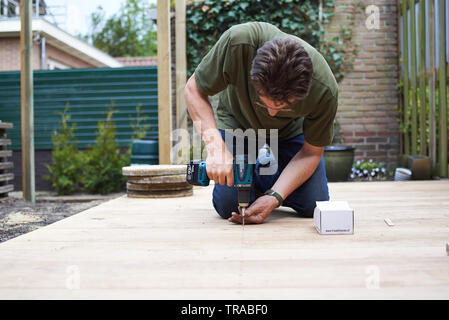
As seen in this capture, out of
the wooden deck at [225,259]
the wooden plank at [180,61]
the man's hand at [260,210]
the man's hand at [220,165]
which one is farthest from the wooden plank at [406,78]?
the man's hand at [220,165]

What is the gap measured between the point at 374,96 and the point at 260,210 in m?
3.83

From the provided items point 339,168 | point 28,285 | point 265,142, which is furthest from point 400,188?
point 28,285

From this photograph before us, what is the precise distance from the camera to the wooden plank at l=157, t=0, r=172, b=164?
4.20 metres

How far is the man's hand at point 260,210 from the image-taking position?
7.20 feet

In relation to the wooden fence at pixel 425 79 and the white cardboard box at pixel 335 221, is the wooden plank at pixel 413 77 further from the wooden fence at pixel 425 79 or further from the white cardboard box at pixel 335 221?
the white cardboard box at pixel 335 221

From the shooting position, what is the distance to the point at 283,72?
157cm

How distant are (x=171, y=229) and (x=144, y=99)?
4004 mm

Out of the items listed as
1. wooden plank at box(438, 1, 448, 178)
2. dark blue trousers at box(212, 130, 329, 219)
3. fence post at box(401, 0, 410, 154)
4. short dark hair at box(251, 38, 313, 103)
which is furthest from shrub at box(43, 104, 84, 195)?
short dark hair at box(251, 38, 313, 103)

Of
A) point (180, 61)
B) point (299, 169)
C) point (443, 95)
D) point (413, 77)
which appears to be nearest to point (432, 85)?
point (443, 95)

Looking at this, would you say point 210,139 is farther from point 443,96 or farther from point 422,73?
point 422,73

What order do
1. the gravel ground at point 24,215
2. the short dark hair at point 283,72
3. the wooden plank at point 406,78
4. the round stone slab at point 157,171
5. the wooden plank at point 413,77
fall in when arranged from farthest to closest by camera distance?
1. the wooden plank at point 406,78
2. the wooden plank at point 413,77
3. the round stone slab at point 157,171
4. the gravel ground at point 24,215
5. the short dark hair at point 283,72

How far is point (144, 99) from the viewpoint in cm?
593

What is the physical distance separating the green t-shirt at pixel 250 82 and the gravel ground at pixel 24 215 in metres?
1.56

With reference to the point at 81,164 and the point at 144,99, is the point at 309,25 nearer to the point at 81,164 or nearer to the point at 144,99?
the point at 144,99
